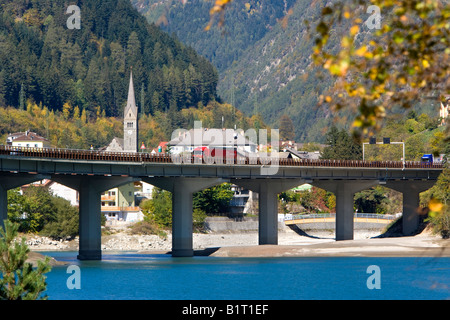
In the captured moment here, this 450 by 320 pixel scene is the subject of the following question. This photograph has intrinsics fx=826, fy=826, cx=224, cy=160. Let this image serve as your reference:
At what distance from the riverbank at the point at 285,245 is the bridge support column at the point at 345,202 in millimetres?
2431

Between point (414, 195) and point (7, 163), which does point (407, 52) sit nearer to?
point (7, 163)

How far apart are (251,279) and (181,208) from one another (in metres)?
33.9

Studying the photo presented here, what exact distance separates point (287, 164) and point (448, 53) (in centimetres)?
9802

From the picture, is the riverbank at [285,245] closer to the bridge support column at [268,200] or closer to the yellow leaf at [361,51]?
the bridge support column at [268,200]

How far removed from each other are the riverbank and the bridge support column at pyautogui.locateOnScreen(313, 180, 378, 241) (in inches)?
95.7

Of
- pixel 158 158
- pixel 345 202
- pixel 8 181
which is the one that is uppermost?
pixel 158 158

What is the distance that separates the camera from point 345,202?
399 ft

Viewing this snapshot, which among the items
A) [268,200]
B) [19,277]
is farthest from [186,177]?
[19,277]

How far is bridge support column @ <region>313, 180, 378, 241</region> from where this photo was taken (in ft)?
399

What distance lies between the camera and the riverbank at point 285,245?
10100cm

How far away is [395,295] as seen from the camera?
59375 millimetres

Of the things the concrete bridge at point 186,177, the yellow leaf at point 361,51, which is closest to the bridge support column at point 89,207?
the concrete bridge at point 186,177

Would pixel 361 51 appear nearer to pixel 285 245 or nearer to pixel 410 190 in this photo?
pixel 285 245
